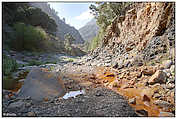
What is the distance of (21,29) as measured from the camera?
1.29m

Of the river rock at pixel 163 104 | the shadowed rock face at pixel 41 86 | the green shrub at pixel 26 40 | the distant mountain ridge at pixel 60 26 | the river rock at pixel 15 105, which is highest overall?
the distant mountain ridge at pixel 60 26

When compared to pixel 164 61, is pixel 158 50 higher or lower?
higher

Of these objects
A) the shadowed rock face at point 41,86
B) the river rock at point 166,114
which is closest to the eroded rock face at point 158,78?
the river rock at point 166,114

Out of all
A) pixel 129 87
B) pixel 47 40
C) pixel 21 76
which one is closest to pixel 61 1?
pixel 47 40

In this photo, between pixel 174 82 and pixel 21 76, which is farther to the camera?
pixel 174 82

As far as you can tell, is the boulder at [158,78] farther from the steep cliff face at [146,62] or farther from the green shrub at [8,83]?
the green shrub at [8,83]

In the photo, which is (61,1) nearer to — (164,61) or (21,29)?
(21,29)

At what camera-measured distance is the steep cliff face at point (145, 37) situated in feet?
5.29

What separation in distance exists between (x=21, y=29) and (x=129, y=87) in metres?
1.47

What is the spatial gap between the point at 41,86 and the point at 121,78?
44.3 inches

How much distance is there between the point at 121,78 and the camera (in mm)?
1685

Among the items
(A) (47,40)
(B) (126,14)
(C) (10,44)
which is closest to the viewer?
(C) (10,44)

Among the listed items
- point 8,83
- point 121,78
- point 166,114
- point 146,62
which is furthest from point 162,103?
point 8,83

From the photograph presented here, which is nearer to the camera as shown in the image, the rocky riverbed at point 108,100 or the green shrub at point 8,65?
the rocky riverbed at point 108,100
